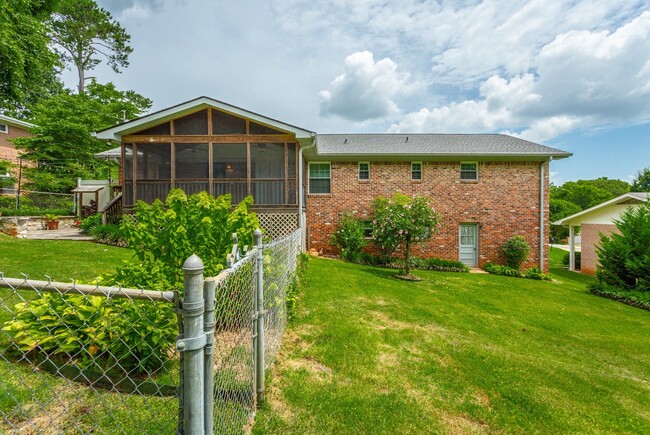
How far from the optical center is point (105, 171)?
23.1 meters

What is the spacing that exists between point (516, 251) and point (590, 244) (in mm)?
7473

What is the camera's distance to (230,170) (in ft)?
37.8

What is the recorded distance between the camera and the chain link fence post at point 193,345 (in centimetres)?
113

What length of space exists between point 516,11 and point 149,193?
13.2 meters

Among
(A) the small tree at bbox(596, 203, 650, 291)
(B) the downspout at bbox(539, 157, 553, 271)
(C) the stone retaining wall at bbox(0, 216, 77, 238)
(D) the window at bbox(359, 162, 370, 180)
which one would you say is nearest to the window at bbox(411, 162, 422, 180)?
(D) the window at bbox(359, 162, 370, 180)

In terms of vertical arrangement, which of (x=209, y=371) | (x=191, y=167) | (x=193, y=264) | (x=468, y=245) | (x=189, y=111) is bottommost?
(x=468, y=245)

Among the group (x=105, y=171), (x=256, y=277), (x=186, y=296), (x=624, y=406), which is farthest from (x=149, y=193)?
(x=105, y=171)

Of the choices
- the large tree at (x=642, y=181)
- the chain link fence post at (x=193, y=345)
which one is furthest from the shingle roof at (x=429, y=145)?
the large tree at (x=642, y=181)

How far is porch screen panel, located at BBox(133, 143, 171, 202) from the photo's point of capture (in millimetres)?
10500

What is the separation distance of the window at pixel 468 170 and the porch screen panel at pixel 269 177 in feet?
26.4

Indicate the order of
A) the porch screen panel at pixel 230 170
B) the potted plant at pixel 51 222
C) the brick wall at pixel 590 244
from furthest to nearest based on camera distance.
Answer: the brick wall at pixel 590 244, the potted plant at pixel 51 222, the porch screen panel at pixel 230 170

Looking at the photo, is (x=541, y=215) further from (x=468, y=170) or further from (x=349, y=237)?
(x=349, y=237)

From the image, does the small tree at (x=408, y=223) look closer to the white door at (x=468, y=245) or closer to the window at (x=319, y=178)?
the window at (x=319, y=178)

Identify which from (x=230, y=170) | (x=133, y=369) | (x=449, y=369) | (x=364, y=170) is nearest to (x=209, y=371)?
(x=133, y=369)
